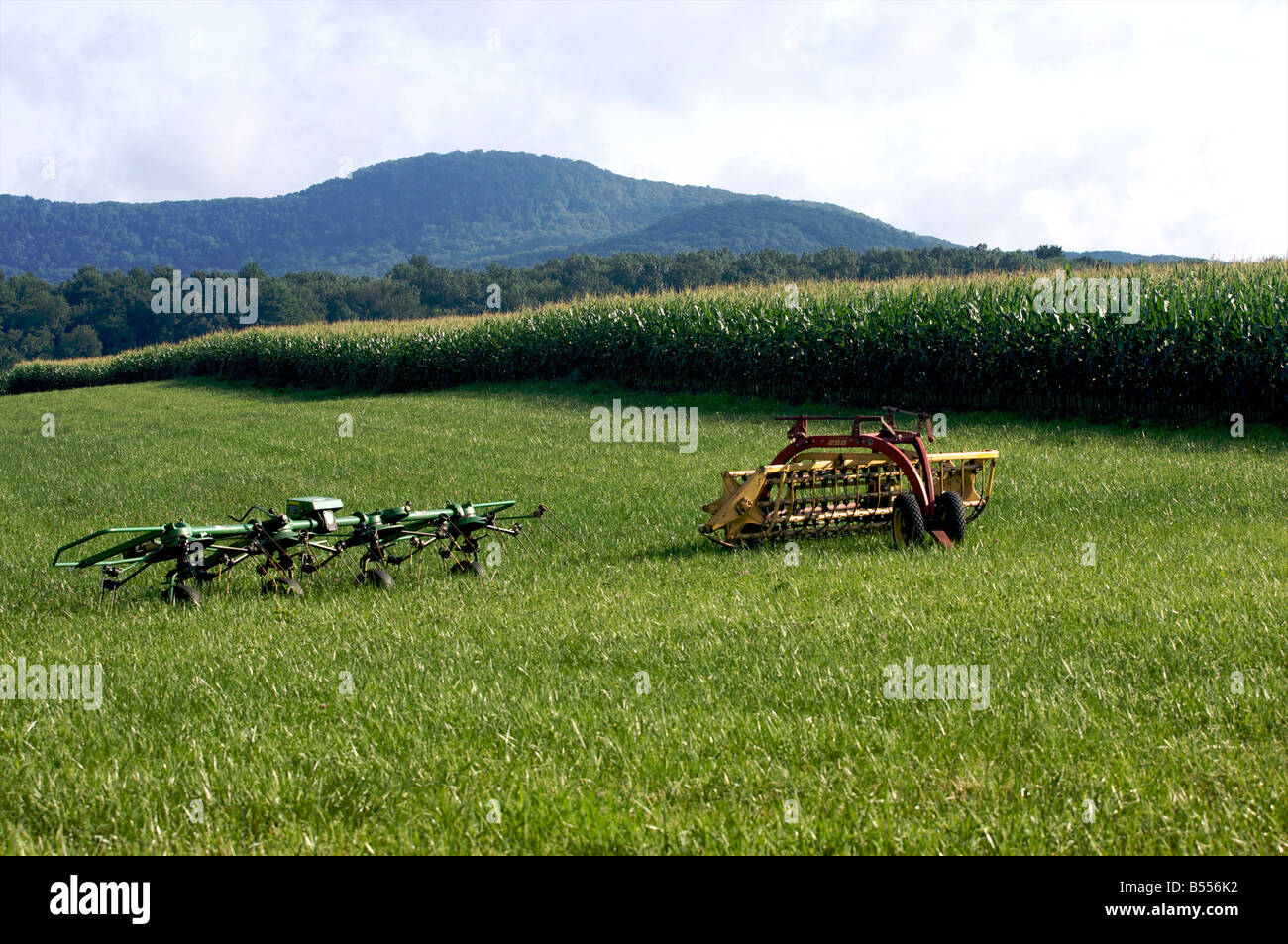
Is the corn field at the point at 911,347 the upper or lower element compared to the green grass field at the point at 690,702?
upper

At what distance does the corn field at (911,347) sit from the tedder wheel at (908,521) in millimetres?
14193

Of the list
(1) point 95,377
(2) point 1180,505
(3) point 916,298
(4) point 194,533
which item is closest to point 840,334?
(3) point 916,298

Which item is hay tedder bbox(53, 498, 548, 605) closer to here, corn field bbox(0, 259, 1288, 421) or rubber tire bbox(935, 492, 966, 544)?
rubber tire bbox(935, 492, 966, 544)

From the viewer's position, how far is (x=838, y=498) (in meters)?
9.95

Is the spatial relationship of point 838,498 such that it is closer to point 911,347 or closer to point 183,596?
point 183,596

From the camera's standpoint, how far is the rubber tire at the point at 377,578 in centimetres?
844

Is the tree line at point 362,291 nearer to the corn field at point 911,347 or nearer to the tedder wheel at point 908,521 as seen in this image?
the corn field at point 911,347

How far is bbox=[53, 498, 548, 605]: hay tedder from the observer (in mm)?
7664

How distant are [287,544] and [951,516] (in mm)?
5759

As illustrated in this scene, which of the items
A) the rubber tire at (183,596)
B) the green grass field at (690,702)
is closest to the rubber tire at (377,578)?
the green grass field at (690,702)

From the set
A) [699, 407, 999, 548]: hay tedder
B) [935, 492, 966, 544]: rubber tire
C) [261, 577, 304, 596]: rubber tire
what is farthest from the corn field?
[261, 577, 304, 596]: rubber tire

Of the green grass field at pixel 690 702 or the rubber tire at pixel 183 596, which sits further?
the rubber tire at pixel 183 596
